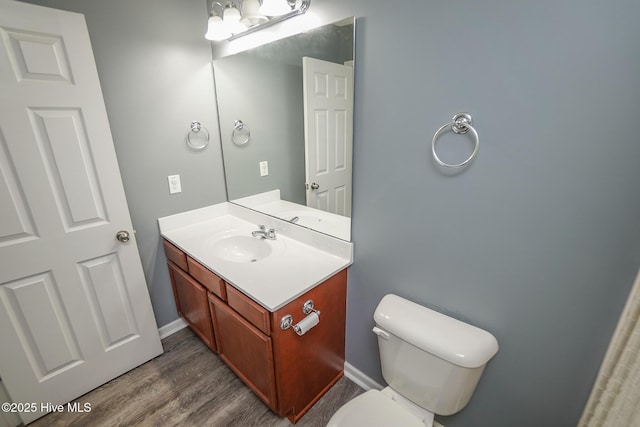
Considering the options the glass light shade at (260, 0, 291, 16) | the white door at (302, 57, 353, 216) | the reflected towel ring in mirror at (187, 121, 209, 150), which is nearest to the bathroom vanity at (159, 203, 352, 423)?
the white door at (302, 57, 353, 216)

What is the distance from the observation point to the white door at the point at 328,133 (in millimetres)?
1272

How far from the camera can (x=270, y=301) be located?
1.12 m

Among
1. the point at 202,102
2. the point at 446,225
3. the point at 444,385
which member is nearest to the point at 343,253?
the point at 446,225

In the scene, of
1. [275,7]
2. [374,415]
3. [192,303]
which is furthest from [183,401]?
[275,7]

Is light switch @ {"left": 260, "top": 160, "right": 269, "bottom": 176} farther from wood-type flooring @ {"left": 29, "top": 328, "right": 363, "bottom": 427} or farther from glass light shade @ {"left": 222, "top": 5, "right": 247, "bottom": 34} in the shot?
wood-type flooring @ {"left": 29, "top": 328, "right": 363, "bottom": 427}

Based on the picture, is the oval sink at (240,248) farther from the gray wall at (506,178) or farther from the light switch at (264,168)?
the gray wall at (506,178)

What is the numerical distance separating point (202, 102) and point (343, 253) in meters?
1.40

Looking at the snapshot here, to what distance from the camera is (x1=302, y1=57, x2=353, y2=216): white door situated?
1272 millimetres

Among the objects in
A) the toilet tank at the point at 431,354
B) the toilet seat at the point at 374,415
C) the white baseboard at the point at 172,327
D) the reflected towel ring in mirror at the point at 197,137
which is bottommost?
the white baseboard at the point at 172,327

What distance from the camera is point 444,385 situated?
1.02m

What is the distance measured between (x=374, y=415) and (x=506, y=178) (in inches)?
40.0

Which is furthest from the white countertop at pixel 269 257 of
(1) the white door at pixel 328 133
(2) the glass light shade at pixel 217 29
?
(2) the glass light shade at pixel 217 29

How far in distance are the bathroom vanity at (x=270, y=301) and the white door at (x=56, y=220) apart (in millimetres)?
404

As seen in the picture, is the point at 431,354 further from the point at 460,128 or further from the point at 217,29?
the point at 217,29
